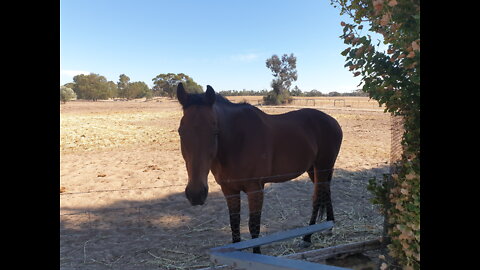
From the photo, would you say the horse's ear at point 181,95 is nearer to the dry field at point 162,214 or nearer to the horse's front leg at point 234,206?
the dry field at point 162,214

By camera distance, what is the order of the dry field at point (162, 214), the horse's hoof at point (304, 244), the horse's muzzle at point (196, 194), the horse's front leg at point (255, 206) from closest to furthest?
the horse's muzzle at point (196, 194) < the horse's front leg at point (255, 206) < the dry field at point (162, 214) < the horse's hoof at point (304, 244)

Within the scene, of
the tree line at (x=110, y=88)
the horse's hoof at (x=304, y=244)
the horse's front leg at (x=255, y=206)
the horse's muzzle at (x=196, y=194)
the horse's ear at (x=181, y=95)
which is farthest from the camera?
the tree line at (x=110, y=88)

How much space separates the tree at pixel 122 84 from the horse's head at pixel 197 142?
8197cm

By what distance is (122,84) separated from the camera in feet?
270

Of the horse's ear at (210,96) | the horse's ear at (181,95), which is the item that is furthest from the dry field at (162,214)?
the horse's ear at (210,96)

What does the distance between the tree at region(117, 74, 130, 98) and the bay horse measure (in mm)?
81219

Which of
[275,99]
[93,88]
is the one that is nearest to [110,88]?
[93,88]

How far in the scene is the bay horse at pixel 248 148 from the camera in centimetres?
261

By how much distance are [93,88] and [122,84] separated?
36.6ft

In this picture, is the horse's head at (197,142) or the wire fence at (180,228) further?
the wire fence at (180,228)

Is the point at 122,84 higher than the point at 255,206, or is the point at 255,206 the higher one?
the point at 122,84

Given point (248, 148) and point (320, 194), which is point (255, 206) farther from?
point (320, 194)
